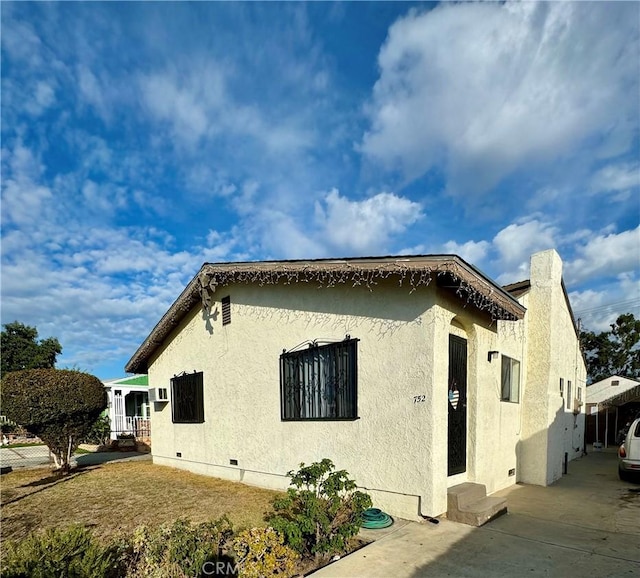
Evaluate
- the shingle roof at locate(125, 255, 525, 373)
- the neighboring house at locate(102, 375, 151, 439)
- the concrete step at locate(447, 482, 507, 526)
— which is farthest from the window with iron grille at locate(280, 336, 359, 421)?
the neighboring house at locate(102, 375, 151, 439)

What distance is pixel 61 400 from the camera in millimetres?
9422

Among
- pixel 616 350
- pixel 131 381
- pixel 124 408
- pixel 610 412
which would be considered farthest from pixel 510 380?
pixel 616 350

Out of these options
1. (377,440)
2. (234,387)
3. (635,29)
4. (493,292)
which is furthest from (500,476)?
(635,29)

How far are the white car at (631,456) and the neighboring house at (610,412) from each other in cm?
943

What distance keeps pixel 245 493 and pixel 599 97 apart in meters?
10.7

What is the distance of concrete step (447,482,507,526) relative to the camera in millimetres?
5547

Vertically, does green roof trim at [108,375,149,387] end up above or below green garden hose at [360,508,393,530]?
below

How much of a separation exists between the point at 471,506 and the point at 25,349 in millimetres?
40130

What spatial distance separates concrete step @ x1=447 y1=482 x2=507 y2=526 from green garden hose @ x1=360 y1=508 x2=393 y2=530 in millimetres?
941

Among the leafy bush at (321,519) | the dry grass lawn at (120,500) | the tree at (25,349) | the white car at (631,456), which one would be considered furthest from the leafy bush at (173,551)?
the tree at (25,349)

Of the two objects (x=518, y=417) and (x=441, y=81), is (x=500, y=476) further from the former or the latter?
(x=441, y=81)

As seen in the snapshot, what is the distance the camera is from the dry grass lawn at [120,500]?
6039mm

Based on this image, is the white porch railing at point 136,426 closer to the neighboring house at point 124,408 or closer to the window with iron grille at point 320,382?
the neighboring house at point 124,408

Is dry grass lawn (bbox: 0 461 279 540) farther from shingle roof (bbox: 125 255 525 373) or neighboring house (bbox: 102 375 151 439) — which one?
neighboring house (bbox: 102 375 151 439)
